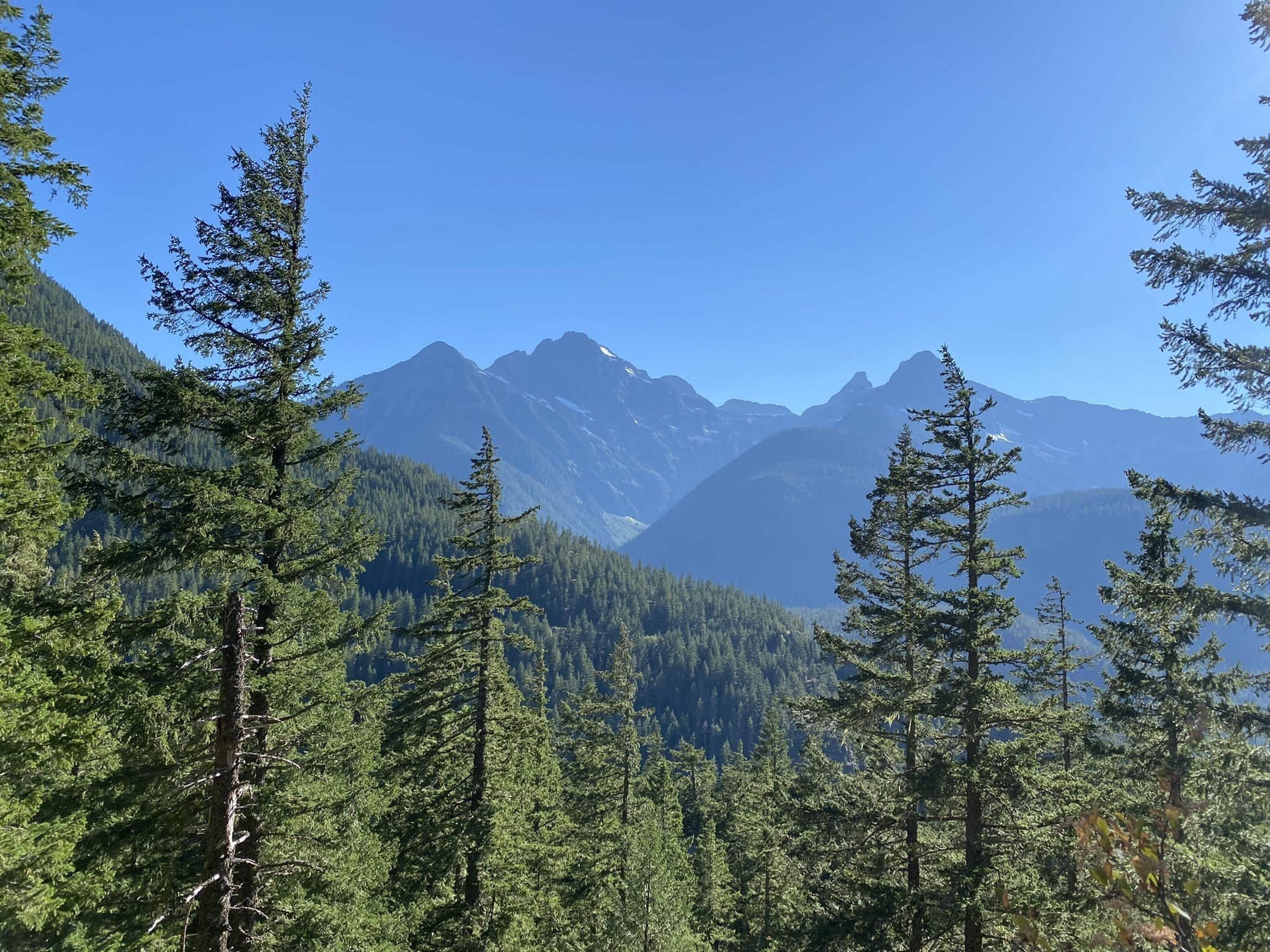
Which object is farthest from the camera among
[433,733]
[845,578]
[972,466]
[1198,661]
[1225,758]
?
[845,578]

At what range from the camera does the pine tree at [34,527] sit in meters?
9.84

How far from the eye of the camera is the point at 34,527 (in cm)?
1005

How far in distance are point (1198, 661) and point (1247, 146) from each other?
470 inches

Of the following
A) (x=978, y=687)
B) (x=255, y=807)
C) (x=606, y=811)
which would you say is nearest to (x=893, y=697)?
(x=978, y=687)

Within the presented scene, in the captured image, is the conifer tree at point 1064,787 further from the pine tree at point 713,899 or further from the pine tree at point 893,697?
the pine tree at point 713,899

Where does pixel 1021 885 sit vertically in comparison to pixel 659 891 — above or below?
above

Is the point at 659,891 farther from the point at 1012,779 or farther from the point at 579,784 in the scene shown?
the point at 1012,779

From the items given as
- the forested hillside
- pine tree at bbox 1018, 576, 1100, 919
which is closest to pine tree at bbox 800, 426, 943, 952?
pine tree at bbox 1018, 576, 1100, 919

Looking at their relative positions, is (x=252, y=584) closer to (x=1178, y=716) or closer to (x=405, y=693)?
(x=405, y=693)

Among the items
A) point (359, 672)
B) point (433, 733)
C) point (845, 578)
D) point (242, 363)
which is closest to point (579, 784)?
point (433, 733)

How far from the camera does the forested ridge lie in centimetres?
880

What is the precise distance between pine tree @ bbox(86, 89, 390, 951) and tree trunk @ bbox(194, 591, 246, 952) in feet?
3.20

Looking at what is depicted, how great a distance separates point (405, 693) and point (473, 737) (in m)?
2.28

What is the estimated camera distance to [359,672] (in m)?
161
